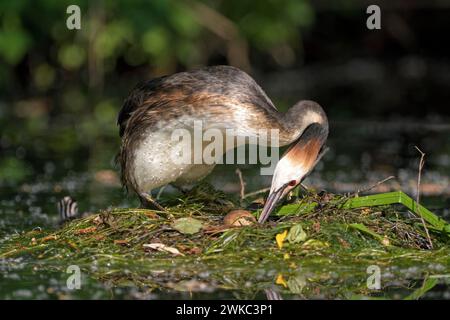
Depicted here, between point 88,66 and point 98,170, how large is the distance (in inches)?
323

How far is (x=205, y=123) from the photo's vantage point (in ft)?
28.1

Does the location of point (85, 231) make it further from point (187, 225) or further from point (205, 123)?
point (205, 123)

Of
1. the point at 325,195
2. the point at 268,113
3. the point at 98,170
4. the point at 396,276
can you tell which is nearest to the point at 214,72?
the point at 268,113

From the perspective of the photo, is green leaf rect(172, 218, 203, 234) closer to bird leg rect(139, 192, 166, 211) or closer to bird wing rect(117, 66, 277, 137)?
bird leg rect(139, 192, 166, 211)

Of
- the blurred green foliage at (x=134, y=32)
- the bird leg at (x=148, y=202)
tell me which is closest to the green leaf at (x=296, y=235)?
the bird leg at (x=148, y=202)

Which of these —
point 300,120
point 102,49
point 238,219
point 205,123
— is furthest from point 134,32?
point 238,219

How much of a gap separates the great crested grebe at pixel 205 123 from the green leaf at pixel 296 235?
492 mm

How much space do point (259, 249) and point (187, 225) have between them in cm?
65

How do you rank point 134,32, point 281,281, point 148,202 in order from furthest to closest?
point 134,32
point 148,202
point 281,281

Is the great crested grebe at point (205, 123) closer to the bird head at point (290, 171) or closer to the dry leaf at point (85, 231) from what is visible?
the bird head at point (290, 171)

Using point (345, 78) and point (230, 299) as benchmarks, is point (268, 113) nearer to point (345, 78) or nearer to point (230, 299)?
point (230, 299)

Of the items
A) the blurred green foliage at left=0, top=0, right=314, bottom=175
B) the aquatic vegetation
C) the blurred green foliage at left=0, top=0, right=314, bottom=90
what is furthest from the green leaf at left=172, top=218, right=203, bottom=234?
the blurred green foliage at left=0, top=0, right=314, bottom=90

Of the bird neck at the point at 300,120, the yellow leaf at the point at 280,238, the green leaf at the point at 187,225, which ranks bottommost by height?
the yellow leaf at the point at 280,238

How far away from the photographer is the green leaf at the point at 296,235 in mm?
7719
